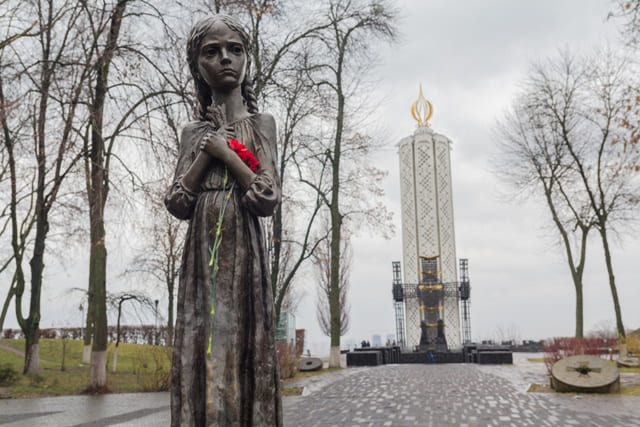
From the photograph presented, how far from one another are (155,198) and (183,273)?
1027cm

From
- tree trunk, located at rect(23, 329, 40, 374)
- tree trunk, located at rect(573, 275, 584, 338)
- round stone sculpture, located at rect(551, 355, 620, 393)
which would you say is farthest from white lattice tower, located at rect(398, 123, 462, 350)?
tree trunk, located at rect(23, 329, 40, 374)

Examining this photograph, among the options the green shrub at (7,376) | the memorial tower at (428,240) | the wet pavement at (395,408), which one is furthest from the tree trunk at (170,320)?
the memorial tower at (428,240)

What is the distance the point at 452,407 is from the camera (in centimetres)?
1033

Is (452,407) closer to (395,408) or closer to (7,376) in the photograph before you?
(395,408)

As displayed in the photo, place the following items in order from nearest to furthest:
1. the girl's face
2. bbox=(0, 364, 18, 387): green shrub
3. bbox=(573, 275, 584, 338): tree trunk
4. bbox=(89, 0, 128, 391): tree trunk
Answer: the girl's face → bbox=(89, 0, 128, 391): tree trunk → bbox=(0, 364, 18, 387): green shrub → bbox=(573, 275, 584, 338): tree trunk

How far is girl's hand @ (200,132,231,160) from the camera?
3.34m

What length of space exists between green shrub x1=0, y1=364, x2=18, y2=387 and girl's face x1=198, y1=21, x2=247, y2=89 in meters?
Answer: 16.0

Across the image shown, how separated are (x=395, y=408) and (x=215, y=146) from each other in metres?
8.19

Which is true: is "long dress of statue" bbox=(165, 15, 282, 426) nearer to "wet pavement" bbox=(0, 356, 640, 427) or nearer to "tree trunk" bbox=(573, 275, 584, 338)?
"wet pavement" bbox=(0, 356, 640, 427)

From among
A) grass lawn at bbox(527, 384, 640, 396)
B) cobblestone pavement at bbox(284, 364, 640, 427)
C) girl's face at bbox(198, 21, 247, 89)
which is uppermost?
girl's face at bbox(198, 21, 247, 89)

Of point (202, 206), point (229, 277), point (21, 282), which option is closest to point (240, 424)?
point (229, 277)

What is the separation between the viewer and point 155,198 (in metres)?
13.2

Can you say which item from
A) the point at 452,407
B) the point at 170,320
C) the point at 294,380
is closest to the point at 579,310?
the point at 294,380

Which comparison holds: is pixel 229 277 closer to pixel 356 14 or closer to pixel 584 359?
pixel 584 359
